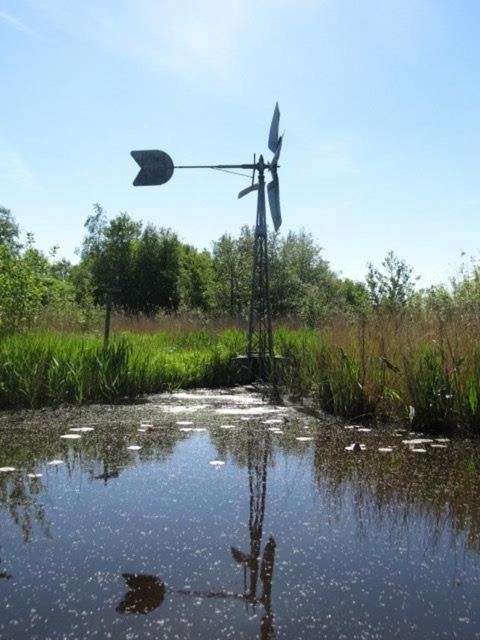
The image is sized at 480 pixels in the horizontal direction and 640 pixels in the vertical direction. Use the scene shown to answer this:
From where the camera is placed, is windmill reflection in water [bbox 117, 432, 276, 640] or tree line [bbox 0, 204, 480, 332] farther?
tree line [bbox 0, 204, 480, 332]

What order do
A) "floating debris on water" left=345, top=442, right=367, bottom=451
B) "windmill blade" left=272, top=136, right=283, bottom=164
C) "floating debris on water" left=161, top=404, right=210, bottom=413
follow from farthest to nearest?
"windmill blade" left=272, top=136, right=283, bottom=164
"floating debris on water" left=161, top=404, right=210, bottom=413
"floating debris on water" left=345, top=442, right=367, bottom=451

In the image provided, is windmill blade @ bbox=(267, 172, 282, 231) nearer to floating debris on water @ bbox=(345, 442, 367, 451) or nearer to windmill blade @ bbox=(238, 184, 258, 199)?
windmill blade @ bbox=(238, 184, 258, 199)

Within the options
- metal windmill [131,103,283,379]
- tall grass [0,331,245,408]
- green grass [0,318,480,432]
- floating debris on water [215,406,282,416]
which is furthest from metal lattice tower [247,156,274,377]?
floating debris on water [215,406,282,416]

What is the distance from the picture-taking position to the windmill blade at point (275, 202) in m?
8.45

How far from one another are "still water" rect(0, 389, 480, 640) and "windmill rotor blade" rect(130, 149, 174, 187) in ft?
16.5

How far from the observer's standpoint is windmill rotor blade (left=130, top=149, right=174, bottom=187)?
859cm

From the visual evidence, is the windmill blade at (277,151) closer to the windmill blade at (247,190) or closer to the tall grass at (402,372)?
the windmill blade at (247,190)

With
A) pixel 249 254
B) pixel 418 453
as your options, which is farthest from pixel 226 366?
pixel 249 254

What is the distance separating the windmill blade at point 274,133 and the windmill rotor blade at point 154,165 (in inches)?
62.8

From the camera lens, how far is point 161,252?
44219 millimetres

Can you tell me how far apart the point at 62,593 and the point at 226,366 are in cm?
759

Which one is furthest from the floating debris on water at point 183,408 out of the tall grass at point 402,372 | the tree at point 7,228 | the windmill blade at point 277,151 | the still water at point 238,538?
the tree at point 7,228

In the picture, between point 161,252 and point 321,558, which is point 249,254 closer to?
point 161,252

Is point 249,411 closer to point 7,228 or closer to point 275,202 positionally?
point 275,202
